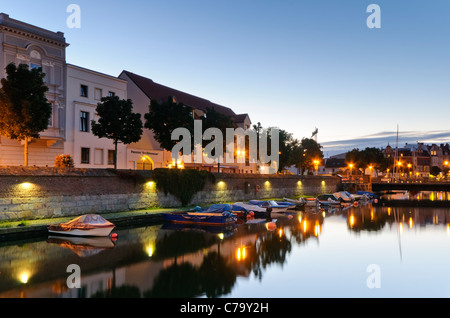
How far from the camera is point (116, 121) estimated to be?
116 ft

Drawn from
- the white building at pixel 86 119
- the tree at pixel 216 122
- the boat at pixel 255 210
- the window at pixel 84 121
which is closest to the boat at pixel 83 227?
the boat at pixel 255 210

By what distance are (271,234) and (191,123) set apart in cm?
1952

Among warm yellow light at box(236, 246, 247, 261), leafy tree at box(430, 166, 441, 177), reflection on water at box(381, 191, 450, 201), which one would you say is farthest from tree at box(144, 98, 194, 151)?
leafy tree at box(430, 166, 441, 177)

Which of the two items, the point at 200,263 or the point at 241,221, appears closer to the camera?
the point at 200,263

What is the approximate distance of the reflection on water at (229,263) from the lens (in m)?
14.5

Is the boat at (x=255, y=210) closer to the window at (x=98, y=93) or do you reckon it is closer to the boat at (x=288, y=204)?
the boat at (x=288, y=204)

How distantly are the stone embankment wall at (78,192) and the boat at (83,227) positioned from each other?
2.97 meters

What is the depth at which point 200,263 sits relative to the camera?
18734 millimetres

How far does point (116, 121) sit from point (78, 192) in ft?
28.4

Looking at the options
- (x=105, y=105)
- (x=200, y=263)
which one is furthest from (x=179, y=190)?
(x=200, y=263)

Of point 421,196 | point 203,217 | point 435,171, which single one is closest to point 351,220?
point 203,217

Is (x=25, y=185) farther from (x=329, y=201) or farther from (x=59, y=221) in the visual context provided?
(x=329, y=201)
